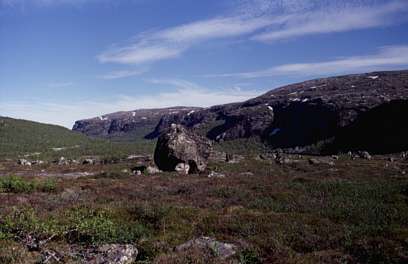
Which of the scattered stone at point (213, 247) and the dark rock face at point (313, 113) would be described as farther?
the dark rock face at point (313, 113)

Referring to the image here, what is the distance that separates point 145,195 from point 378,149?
70.4 metres

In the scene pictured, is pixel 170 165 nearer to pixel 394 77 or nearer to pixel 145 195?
pixel 145 195

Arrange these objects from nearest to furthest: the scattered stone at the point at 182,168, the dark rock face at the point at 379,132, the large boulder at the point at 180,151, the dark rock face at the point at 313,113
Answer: the scattered stone at the point at 182,168 → the large boulder at the point at 180,151 → the dark rock face at the point at 379,132 → the dark rock face at the point at 313,113

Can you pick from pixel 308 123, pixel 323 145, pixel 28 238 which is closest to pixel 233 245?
pixel 28 238

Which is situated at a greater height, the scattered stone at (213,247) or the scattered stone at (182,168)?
the scattered stone at (213,247)

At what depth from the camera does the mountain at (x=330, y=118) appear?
308ft

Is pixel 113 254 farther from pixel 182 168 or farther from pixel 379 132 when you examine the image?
pixel 379 132

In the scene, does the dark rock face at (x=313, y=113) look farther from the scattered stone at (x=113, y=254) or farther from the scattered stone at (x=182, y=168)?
the scattered stone at (x=113, y=254)

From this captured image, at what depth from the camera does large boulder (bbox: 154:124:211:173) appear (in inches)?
1897

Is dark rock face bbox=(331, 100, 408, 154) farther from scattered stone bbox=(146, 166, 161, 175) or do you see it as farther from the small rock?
the small rock

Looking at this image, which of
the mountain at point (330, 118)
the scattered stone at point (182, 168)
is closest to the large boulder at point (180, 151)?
the scattered stone at point (182, 168)

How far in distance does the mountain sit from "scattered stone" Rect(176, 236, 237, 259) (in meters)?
75.5

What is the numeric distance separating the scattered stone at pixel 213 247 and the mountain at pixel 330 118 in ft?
248

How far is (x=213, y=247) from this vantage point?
1180cm
